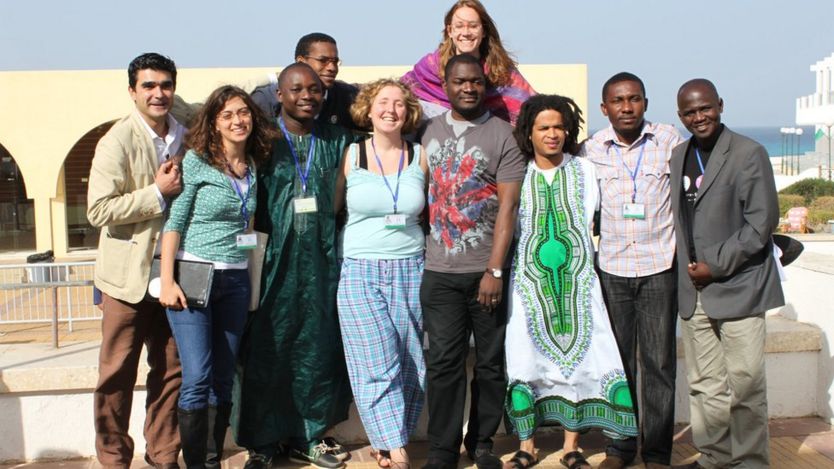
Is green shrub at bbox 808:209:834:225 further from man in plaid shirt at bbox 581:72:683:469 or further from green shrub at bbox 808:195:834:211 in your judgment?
man in plaid shirt at bbox 581:72:683:469

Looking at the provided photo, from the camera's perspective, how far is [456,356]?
392 cm

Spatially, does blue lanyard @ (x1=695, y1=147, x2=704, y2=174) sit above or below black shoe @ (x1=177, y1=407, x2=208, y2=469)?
above

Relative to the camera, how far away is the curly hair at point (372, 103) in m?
4.02

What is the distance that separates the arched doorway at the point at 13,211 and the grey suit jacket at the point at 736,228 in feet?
65.5

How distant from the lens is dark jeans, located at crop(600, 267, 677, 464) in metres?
3.92

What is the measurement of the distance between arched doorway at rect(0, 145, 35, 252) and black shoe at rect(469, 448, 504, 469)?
19.2 m

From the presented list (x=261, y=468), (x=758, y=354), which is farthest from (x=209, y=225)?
(x=758, y=354)

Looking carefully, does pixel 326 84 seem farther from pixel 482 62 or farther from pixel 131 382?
pixel 131 382

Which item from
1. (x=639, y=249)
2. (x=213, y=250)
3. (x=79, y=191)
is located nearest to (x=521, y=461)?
(x=639, y=249)

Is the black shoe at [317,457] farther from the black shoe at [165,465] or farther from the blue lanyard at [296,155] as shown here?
the blue lanyard at [296,155]

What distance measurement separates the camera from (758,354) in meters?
3.74

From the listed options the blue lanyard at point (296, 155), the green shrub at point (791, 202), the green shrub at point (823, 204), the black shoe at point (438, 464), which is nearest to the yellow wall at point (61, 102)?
the green shrub at point (823, 204)

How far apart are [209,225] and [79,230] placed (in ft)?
57.4

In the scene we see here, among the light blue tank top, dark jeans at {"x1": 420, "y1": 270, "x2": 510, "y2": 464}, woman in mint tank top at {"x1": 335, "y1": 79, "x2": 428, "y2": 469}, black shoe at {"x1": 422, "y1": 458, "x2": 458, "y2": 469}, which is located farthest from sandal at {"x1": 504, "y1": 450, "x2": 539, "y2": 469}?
the light blue tank top
